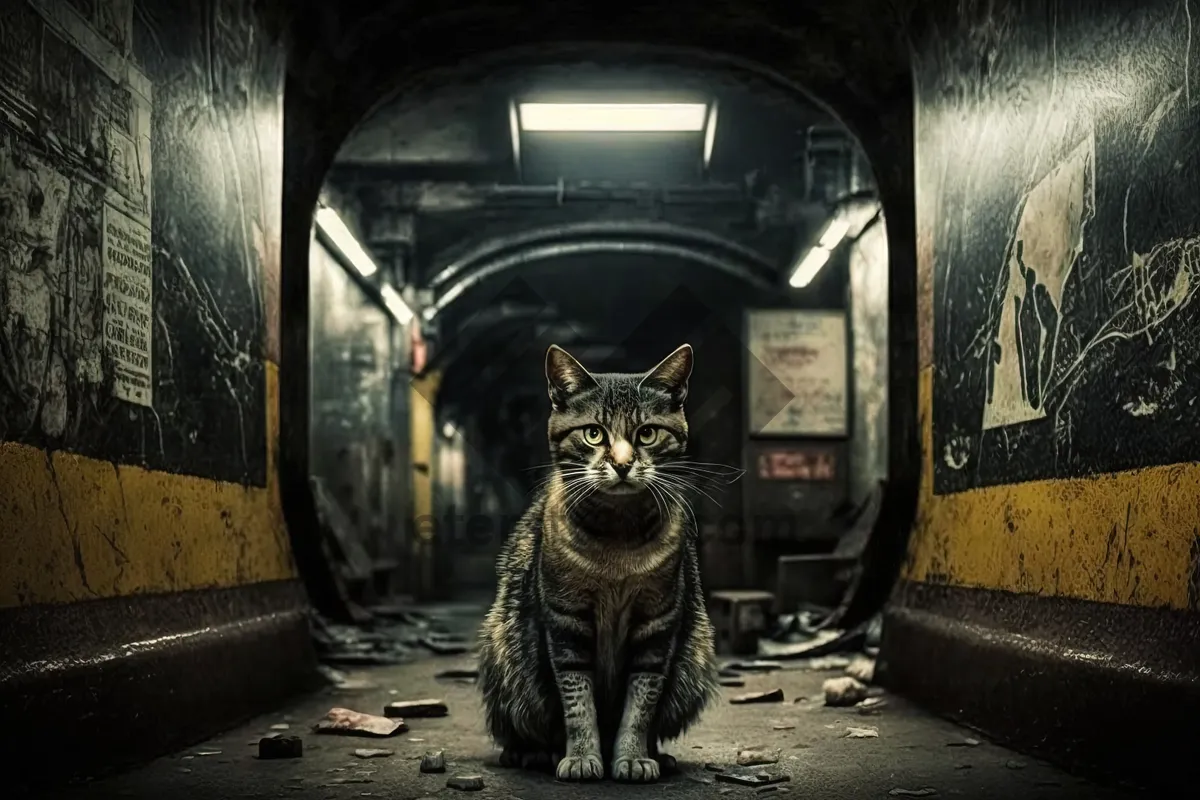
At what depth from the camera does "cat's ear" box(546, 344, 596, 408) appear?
13.4 feet

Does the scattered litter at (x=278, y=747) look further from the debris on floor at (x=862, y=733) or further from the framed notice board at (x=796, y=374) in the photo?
the framed notice board at (x=796, y=374)

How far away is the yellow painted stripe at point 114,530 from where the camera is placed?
3350mm

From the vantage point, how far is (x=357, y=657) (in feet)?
25.3

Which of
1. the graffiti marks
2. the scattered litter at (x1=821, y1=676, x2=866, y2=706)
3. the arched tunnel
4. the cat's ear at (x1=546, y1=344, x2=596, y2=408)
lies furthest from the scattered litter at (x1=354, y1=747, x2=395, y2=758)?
the graffiti marks

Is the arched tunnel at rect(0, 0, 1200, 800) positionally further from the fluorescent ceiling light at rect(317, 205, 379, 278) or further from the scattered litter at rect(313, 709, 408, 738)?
the fluorescent ceiling light at rect(317, 205, 379, 278)

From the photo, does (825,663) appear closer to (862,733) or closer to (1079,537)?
(862,733)

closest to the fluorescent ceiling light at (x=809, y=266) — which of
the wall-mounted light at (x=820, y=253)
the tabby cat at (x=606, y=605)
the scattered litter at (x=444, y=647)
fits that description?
the wall-mounted light at (x=820, y=253)

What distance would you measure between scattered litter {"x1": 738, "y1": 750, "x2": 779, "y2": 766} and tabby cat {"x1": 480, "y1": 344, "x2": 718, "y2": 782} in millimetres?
293

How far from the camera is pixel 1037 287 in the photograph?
4.46m

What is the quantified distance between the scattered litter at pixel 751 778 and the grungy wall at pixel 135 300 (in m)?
2.17

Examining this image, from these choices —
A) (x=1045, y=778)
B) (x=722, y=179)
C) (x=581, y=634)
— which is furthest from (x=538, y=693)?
(x=722, y=179)

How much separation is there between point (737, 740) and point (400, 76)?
4.39 m

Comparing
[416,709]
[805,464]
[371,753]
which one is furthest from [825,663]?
[805,464]

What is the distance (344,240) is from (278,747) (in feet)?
24.4
